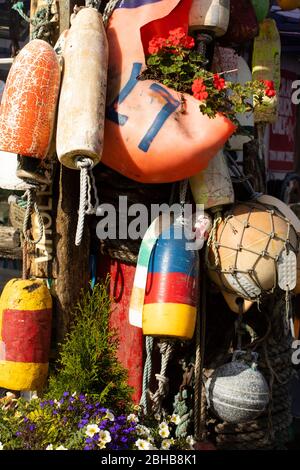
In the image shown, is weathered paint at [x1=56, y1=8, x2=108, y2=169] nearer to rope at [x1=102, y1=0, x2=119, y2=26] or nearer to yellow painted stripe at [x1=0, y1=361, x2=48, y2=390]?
rope at [x1=102, y1=0, x2=119, y2=26]

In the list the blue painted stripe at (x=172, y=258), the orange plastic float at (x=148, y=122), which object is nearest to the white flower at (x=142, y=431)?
the blue painted stripe at (x=172, y=258)

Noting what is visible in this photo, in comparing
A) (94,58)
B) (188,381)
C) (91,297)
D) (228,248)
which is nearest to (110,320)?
(91,297)

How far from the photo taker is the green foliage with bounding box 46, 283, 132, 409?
11.5 feet

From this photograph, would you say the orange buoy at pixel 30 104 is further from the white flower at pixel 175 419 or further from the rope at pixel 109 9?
the white flower at pixel 175 419

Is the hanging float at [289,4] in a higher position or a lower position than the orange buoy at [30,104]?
higher

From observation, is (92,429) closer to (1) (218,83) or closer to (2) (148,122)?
(2) (148,122)

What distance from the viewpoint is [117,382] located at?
3598 mm

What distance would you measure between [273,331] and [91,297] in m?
1.24

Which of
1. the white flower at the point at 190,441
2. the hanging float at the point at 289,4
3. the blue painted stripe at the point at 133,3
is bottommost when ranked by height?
the white flower at the point at 190,441

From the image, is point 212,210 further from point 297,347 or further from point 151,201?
point 297,347

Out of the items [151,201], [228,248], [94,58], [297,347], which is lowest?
[297,347]

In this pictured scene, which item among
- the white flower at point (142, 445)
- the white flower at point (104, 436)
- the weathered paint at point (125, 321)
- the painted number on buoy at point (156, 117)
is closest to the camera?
the white flower at point (104, 436)

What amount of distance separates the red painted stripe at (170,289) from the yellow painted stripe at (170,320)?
0.10 feet

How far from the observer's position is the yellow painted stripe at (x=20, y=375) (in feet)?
11.8
